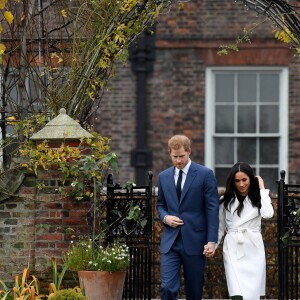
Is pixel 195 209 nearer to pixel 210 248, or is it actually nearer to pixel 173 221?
pixel 173 221

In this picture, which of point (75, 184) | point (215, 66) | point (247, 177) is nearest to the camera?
point (247, 177)

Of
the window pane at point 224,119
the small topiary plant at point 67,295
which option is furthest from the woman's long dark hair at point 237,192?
the window pane at point 224,119

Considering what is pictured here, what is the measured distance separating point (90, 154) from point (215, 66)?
7264mm

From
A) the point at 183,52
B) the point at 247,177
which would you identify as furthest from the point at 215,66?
the point at 247,177

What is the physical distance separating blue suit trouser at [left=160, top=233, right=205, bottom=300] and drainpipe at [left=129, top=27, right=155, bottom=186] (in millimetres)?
8186

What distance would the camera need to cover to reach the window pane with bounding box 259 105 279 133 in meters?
18.9

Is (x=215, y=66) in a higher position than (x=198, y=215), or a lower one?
higher

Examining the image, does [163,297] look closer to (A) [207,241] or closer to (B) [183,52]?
(A) [207,241]

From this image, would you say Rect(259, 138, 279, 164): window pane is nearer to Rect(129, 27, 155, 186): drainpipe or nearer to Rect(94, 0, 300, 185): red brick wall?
Rect(94, 0, 300, 185): red brick wall

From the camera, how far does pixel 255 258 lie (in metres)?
10.5

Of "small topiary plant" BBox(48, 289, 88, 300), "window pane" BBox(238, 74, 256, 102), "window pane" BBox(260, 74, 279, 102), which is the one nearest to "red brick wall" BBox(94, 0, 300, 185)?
"window pane" BBox(260, 74, 279, 102)

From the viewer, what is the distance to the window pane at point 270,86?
18828mm

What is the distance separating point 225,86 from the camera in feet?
61.9

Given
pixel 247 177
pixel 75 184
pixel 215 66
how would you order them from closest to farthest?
pixel 247 177, pixel 75 184, pixel 215 66
